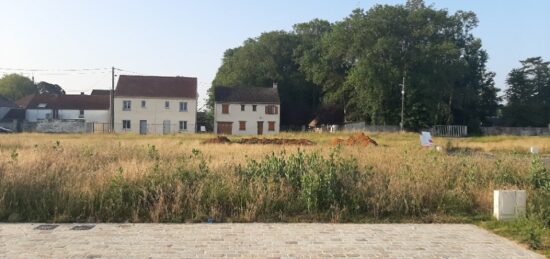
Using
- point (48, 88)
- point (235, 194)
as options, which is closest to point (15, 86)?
point (48, 88)

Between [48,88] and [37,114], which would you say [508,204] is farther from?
[48,88]

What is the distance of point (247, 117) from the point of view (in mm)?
72438

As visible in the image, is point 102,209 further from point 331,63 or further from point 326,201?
point 331,63

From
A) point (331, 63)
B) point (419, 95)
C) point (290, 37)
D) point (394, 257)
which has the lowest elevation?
point (394, 257)

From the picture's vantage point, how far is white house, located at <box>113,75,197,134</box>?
6725 centimetres

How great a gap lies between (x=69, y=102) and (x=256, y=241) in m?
81.0

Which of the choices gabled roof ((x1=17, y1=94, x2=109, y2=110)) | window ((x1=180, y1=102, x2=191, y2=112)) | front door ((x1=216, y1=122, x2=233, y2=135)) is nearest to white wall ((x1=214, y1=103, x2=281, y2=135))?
front door ((x1=216, y1=122, x2=233, y2=135))

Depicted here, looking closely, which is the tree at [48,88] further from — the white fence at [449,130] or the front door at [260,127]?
the white fence at [449,130]

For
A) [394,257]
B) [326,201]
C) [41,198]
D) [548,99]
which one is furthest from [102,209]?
[548,99]

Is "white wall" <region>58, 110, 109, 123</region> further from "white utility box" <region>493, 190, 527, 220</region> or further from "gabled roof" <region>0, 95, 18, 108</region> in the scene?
"white utility box" <region>493, 190, 527, 220</region>

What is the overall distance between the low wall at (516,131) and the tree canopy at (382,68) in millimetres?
2043

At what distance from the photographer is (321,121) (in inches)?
3036

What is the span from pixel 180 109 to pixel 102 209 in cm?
6171

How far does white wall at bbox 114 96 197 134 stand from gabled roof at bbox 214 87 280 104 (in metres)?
4.66
